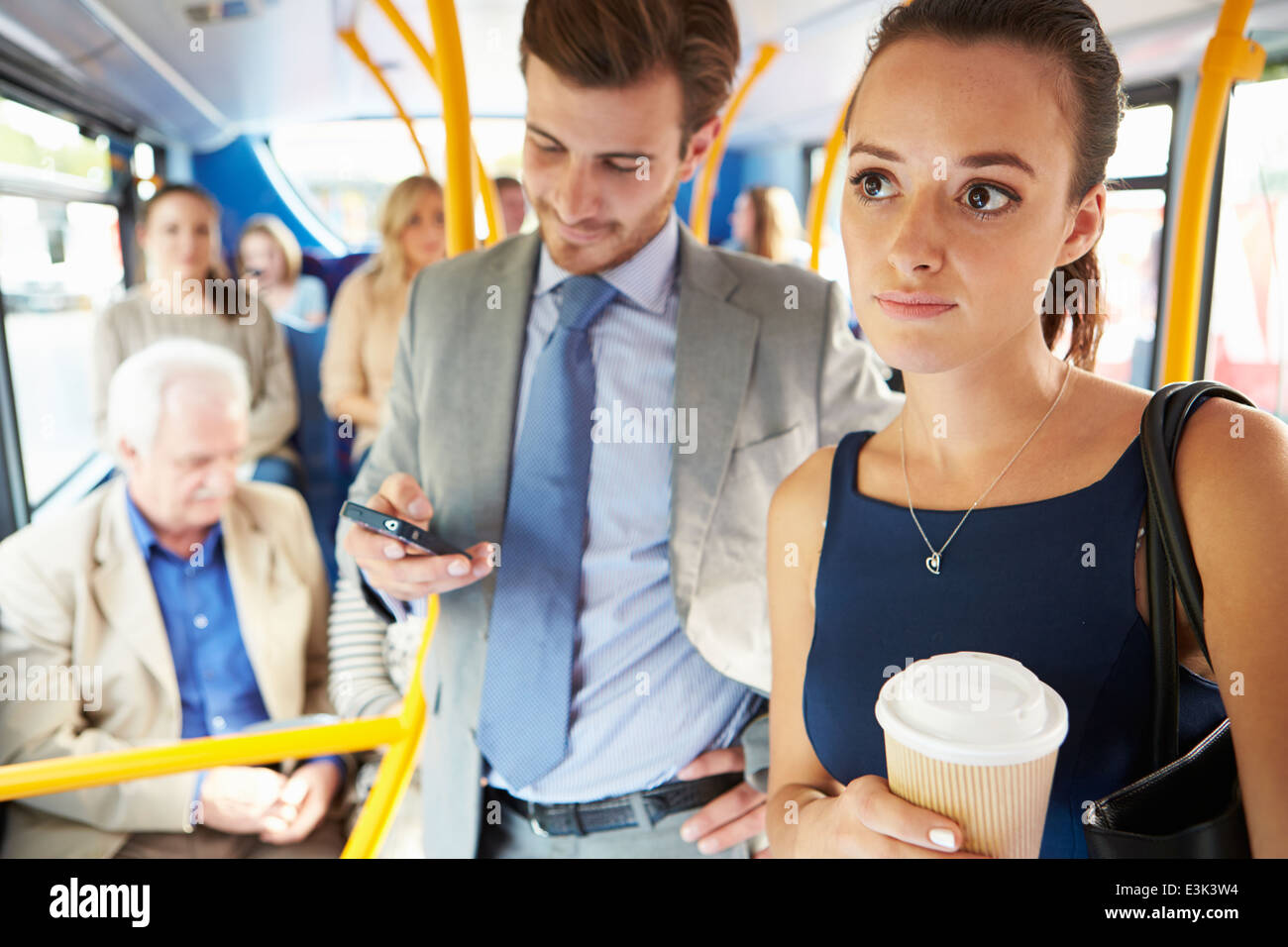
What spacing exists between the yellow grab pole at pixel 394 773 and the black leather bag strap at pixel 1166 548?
94cm

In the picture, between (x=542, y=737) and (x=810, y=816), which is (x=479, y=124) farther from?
(x=810, y=816)

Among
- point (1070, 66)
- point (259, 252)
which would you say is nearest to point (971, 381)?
point (1070, 66)

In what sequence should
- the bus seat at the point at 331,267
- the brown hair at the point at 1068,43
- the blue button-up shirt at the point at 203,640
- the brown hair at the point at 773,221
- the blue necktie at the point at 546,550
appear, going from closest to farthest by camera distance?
1. the brown hair at the point at 1068,43
2. the blue necktie at the point at 546,550
3. the blue button-up shirt at the point at 203,640
4. the bus seat at the point at 331,267
5. the brown hair at the point at 773,221

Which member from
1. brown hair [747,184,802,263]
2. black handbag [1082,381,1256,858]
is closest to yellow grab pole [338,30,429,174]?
black handbag [1082,381,1256,858]

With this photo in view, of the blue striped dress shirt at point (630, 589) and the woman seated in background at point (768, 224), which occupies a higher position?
the woman seated in background at point (768, 224)

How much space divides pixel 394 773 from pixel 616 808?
14.0 inches

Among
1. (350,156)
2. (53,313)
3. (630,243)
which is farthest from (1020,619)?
(53,313)

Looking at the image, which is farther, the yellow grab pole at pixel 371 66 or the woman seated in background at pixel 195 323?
→ the woman seated in background at pixel 195 323

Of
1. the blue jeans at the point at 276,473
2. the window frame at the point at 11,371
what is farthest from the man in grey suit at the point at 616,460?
the blue jeans at the point at 276,473

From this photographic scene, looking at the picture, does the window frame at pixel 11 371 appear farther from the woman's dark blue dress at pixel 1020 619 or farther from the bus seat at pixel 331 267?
the woman's dark blue dress at pixel 1020 619

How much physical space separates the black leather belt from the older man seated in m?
0.73

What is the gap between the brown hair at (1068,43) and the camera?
775 mm

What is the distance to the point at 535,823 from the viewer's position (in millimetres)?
1299
